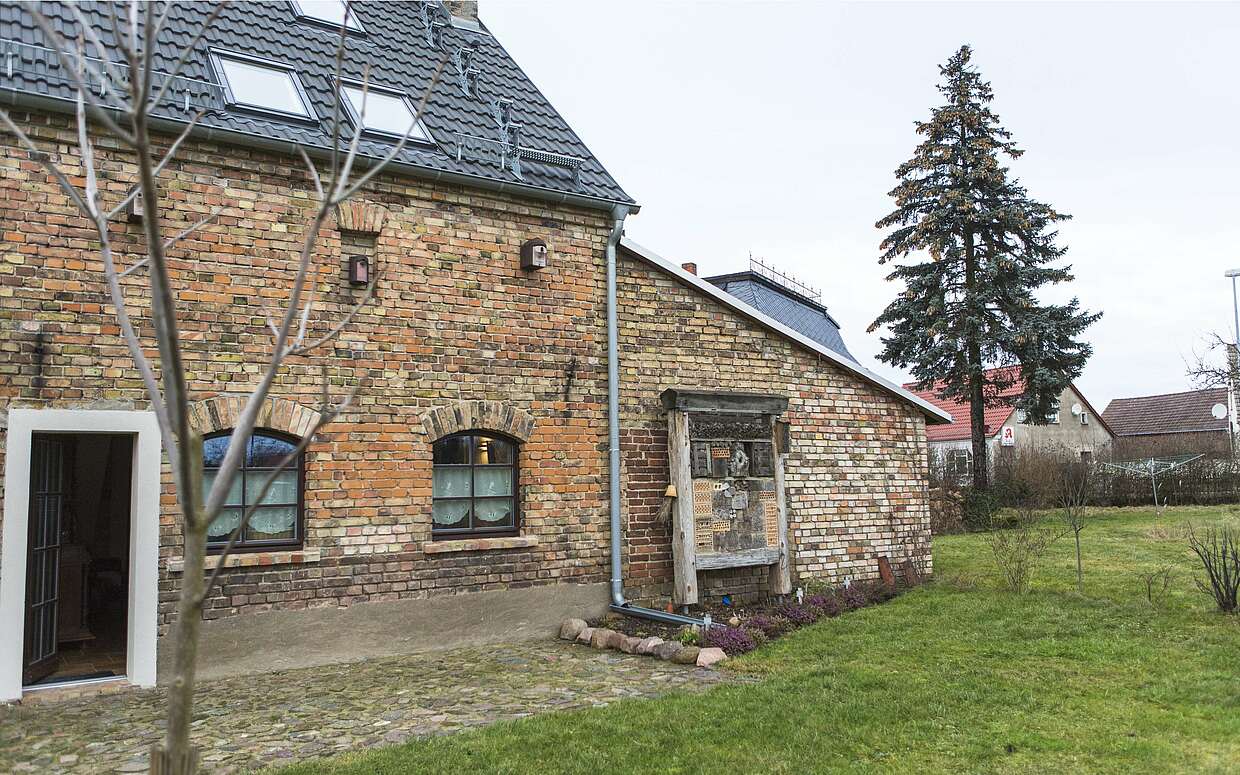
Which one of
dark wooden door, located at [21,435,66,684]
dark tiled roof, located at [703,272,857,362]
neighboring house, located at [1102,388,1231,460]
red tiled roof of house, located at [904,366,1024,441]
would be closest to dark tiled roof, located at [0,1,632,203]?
dark wooden door, located at [21,435,66,684]

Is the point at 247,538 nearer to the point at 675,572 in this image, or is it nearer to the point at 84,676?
the point at 84,676

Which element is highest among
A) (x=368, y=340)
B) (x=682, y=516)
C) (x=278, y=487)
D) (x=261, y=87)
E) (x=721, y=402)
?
(x=261, y=87)

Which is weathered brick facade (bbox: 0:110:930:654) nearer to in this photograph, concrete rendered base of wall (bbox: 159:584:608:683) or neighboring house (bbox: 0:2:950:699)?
neighboring house (bbox: 0:2:950:699)

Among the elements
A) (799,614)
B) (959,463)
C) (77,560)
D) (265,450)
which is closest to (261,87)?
(265,450)

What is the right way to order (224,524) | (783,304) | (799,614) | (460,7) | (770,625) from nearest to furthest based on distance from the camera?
(224,524)
(770,625)
(799,614)
(460,7)
(783,304)

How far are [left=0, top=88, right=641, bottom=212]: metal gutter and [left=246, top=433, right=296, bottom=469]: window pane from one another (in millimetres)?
2659

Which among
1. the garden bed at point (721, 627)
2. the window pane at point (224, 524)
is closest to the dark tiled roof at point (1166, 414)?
the garden bed at point (721, 627)

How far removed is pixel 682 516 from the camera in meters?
9.92

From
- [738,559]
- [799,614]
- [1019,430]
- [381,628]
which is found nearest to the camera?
[381,628]

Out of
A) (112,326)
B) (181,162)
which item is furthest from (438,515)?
(181,162)

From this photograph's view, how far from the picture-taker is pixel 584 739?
578cm

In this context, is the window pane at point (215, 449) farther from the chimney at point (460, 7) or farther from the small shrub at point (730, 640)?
the chimney at point (460, 7)

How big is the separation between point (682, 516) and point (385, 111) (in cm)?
548

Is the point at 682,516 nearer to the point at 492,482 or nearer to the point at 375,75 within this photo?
the point at 492,482
